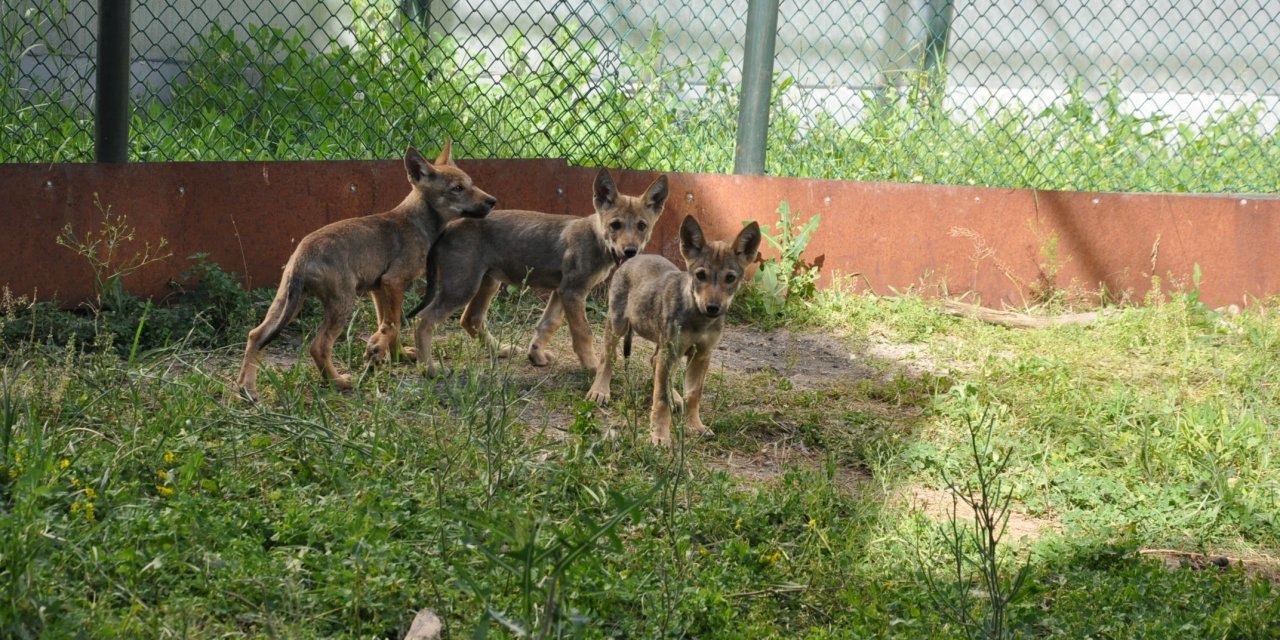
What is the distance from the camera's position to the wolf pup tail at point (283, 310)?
569cm

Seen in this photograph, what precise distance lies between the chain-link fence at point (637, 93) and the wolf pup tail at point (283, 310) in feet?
7.75

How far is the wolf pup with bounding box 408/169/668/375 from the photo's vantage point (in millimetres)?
6711

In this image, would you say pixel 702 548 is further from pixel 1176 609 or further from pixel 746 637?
pixel 1176 609

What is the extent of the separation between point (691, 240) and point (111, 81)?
356 centimetres

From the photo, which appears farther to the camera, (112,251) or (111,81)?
(111,81)

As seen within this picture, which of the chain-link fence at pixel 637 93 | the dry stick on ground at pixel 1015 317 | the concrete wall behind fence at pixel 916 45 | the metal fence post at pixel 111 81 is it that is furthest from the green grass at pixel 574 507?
the concrete wall behind fence at pixel 916 45

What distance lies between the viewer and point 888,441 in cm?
555

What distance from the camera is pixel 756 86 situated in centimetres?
887

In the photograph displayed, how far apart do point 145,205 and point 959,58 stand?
7588 millimetres

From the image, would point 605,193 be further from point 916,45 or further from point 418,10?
point 916,45

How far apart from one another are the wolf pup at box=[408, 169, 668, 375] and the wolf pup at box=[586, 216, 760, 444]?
0.66 m

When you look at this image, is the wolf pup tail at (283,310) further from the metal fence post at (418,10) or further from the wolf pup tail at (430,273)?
the metal fence post at (418,10)

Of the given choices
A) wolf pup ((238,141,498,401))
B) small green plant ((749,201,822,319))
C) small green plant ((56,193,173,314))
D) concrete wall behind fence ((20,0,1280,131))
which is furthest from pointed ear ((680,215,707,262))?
concrete wall behind fence ((20,0,1280,131))

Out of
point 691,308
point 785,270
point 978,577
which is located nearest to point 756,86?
point 785,270
